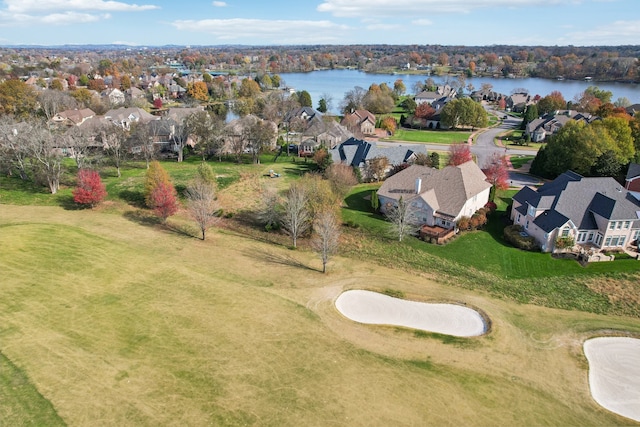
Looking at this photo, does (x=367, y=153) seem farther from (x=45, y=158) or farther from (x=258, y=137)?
(x=45, y=158)

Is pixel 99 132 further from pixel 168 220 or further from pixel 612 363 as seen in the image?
pixel 612 363

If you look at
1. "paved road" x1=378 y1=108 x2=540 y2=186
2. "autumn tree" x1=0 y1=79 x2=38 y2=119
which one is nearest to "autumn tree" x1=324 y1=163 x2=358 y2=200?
"paved road" x1=378 y1=108 x2=540 y2=186

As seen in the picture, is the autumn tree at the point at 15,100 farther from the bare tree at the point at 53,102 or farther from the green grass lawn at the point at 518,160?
the green grass lawn at the point at 518,160

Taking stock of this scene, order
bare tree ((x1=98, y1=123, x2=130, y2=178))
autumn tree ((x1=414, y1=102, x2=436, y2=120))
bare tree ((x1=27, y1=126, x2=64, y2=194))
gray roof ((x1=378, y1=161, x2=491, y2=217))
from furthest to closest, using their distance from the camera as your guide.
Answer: autumn tree ((x1=414, y1=102, x2=436, y2=120)) → bare tree ((x1=98, y1=123, x2=130, y2=178)) → bare tree ((x1=27, y1=126, x2=64, y2=194)) → gray roof ((x1=378, y1=161, x2=491, y2=217))

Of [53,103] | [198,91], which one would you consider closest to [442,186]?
[53,103]

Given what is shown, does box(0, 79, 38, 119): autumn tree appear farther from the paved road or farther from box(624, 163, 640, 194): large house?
box(624, 163, 640, 194): large house

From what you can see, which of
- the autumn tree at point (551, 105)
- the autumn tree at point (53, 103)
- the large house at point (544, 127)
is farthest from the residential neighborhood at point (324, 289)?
the autumn tree at point (551, 105)

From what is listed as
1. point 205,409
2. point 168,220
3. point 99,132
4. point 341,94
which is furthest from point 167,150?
point 341,94
